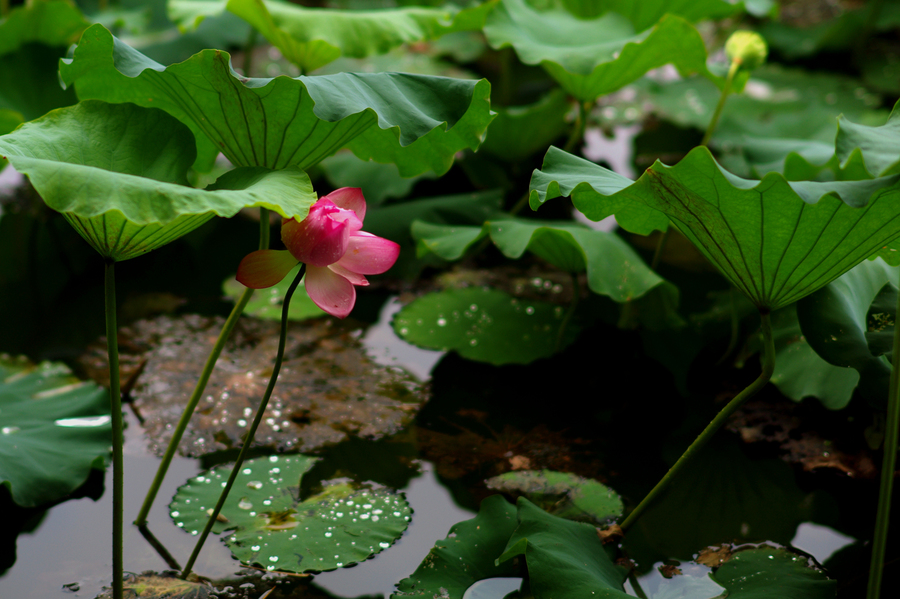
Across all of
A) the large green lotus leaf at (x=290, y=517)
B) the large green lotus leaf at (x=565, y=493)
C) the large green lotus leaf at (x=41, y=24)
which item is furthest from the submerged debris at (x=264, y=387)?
the large green lotus leaf at (x=41, y=24)

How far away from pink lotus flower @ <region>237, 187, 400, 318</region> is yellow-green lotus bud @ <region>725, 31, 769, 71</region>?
1.06m

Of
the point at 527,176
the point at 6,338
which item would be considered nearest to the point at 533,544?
the point at 6,338

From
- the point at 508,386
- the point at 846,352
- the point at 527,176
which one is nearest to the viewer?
the point at 846,352

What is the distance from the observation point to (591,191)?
0.84 metres

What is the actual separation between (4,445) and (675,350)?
1.23 m

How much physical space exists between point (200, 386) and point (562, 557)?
51 cm

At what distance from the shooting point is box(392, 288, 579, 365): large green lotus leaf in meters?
1.44

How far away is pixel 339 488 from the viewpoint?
1.06m

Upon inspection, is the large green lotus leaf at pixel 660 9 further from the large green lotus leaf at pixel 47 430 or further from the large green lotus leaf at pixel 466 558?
the large green lotus leaf at pixel 47 430

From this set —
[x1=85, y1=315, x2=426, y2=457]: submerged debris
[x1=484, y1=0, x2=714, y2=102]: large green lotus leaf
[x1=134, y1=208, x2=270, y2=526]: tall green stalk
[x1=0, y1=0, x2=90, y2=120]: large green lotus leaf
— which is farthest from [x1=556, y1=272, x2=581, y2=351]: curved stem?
[x1=0, y1=0, x2=90, y2=120]: large green lotus leaf

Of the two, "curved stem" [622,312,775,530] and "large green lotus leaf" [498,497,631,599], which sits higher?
"curved stem" [622,312,775,530]

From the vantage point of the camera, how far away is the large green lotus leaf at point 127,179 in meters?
0.62

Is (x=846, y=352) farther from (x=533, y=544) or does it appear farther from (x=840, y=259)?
(x=533, y=544)

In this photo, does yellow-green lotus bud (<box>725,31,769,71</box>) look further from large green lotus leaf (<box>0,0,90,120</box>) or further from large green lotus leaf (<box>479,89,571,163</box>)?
large green lotus leaf (<box>0,0,90,120</box>)
